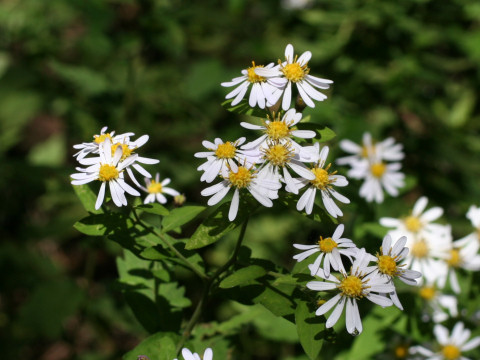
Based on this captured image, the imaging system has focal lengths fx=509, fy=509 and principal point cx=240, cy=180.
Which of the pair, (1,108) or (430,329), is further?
(1,108)

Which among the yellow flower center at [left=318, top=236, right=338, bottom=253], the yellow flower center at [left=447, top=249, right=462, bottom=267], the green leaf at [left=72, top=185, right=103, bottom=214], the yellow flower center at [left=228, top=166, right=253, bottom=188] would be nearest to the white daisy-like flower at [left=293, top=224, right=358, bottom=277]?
the yellow flower center at [left=318, top=236, right=338, bottom=253]

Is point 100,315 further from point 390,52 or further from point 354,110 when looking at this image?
point 390,52

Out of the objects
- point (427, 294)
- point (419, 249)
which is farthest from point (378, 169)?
point (427, 294)

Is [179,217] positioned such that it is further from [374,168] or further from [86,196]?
[374,168]

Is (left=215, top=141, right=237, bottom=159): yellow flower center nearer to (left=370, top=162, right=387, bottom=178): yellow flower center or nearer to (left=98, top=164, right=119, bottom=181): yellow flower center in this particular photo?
(left=98, top=164, right=119, bottom=181): yellow flower center

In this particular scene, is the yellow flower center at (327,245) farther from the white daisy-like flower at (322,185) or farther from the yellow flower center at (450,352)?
the yellow flower center at (450,352)

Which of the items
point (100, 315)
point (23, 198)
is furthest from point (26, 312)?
point (23, 198)

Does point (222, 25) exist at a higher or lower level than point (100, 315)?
higher
